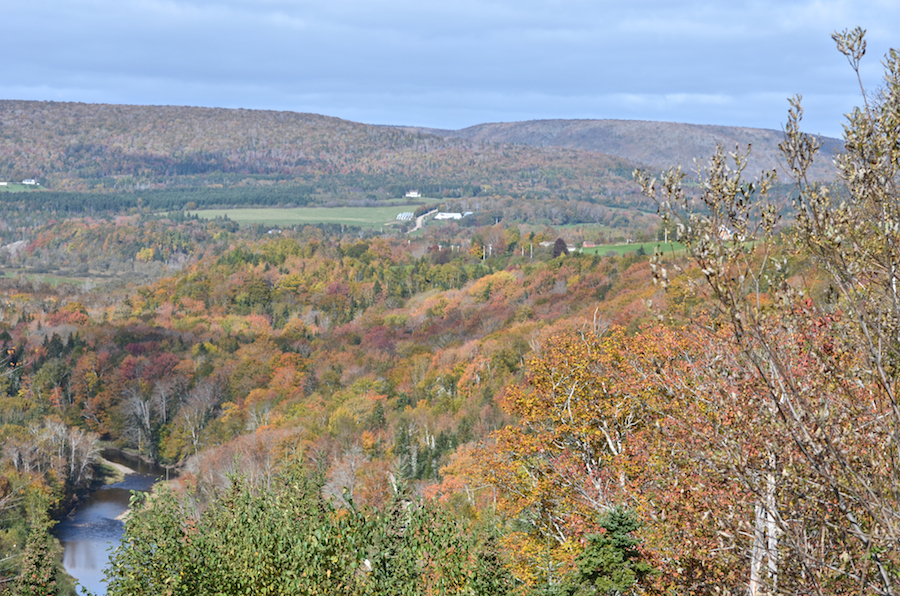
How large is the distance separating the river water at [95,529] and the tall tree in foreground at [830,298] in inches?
1936

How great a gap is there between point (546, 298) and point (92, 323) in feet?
276

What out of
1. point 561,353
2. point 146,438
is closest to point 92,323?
point 146,438

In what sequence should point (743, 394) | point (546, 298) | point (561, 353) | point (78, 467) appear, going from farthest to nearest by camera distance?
1. point (546, 298)
2. point (78, 467)
3. point (561, 353)
4. point (743, 394)

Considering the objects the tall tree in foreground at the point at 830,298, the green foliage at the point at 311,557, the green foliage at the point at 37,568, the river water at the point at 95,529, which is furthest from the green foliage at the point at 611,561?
the river water at the point at 95,529

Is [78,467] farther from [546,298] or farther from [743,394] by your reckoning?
[743,394]

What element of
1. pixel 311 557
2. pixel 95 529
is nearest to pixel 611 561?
pixel 311 557

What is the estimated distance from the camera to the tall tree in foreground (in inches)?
264

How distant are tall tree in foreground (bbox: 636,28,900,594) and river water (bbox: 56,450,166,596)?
49.2 meters

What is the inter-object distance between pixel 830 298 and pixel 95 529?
74200mm

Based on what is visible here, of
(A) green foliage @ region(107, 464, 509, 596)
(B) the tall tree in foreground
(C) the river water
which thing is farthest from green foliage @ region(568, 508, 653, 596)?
(C) the river water

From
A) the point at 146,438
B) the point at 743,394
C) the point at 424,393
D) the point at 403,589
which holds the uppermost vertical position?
the point at 743,394

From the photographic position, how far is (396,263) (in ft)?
643

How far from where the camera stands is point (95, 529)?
234 ft

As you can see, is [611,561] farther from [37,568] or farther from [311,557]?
[37,568]
